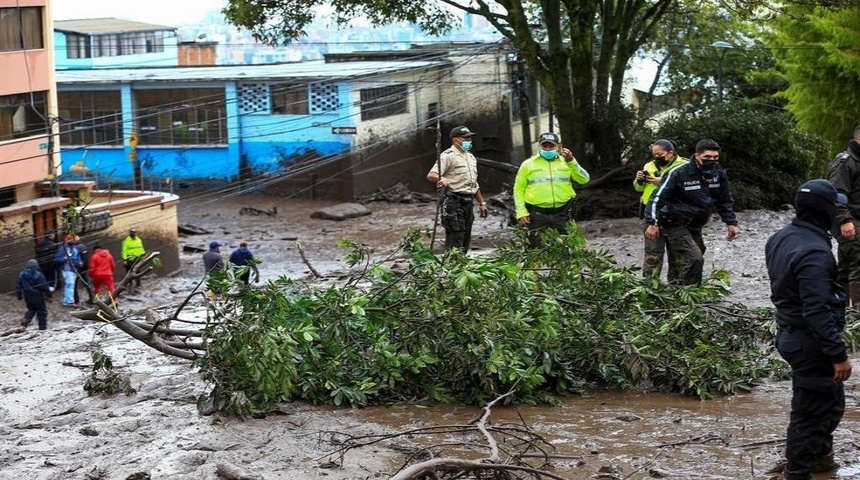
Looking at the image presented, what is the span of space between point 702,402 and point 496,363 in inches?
61.0

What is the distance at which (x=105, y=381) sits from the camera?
907 centimetres

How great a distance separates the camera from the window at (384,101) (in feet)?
131

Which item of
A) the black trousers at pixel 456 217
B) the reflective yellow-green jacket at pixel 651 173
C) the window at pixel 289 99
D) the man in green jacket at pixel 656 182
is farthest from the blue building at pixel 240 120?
the man in green jacket at pixel 656 182

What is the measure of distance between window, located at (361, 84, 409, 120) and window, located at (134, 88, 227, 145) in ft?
16.0

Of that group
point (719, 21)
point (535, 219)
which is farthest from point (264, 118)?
point (535, 219)

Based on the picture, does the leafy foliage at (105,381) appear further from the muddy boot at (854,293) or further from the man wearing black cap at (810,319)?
the muddy boot at (854,293)

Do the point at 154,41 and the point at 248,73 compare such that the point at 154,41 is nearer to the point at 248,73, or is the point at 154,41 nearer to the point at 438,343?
the point at 248,73

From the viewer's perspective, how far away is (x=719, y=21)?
3194 cm

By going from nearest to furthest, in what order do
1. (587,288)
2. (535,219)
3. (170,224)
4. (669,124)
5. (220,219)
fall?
(587,288) → (535,219) → (669,124) → (170,224) → (220,219)

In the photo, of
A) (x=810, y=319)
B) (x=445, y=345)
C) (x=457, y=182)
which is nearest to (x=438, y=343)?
(x=445, y=345)

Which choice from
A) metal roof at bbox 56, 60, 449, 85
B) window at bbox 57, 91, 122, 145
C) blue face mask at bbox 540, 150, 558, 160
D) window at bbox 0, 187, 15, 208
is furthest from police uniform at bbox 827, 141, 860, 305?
window at bbox 57, 91, 122, 145

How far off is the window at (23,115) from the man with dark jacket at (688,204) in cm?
2367

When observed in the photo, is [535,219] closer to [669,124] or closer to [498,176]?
[669,124]

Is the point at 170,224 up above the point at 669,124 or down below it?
below
